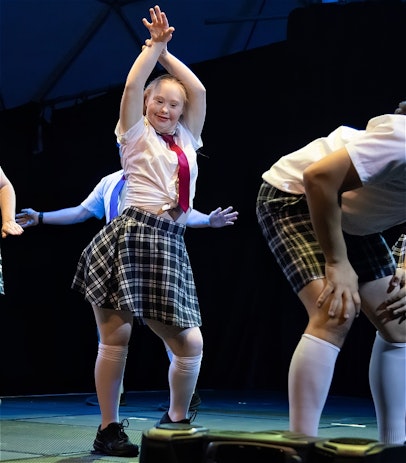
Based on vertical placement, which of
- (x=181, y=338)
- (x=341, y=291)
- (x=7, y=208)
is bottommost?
(x=181, y=338)

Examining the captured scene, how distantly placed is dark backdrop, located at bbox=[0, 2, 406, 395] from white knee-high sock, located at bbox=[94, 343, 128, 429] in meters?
2.92

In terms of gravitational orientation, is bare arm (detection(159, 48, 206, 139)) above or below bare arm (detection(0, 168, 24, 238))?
above

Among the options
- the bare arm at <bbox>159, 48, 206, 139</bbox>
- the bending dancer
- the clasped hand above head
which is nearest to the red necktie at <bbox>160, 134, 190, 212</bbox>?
the bare arm at <bbox>159, 48, 206, 139</bbox>

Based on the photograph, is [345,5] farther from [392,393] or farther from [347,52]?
[392,393]

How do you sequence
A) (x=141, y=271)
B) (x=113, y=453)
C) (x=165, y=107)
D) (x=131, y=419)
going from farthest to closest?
1. (x=131, y=419)
2. (x=165, y=107)
3. (x=141, y=271)
4. (x=113, y=453)

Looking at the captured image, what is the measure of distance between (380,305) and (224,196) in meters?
3.81

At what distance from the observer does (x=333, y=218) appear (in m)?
1.96

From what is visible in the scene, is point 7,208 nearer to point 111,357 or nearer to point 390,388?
point 111,357

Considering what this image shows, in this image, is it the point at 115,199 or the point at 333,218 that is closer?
the point at 333,218

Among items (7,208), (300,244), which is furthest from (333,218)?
(7,208)

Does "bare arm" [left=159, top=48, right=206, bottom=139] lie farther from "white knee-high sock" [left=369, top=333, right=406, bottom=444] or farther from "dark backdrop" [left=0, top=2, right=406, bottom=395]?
"dark backdrop" [left=0, top=2, right=406, bottom=395]

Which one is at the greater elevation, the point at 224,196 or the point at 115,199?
the point at 224,196

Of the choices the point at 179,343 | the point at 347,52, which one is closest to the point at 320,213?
the point at 179,343

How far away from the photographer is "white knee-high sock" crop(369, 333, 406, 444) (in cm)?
217
